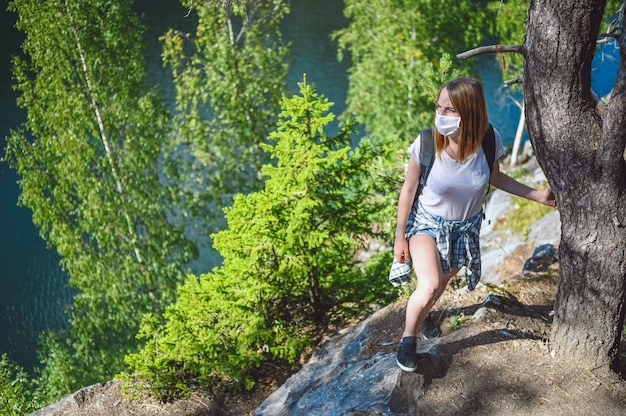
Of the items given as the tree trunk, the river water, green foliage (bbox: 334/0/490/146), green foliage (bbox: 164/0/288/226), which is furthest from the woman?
green foliage (bbox: 334/0/490/146)

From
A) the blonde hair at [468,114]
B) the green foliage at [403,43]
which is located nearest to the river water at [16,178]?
the green foliage at [403,43]

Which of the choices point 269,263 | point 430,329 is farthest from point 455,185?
point 269,263

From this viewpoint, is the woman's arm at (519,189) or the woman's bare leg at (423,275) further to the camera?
the woman's arm at (519,189)

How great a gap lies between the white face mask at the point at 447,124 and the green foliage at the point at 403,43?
474 inches

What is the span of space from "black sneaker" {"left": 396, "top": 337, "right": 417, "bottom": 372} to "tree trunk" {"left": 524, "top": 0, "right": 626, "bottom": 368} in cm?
93

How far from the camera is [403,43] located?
16219 mm

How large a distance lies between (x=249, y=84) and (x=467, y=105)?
11234 millimetres

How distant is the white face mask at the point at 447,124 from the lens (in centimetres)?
317

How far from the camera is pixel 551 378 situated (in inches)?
139

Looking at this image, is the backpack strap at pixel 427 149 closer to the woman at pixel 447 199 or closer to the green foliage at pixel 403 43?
the woman at pixel 447 199

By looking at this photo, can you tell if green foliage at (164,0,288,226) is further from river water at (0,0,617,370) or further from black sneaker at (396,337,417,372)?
black sneaker at (396,337,417,372)

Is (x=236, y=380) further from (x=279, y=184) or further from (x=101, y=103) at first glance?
(x=101, y=103)

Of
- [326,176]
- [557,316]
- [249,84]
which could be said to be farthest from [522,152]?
[557,316]

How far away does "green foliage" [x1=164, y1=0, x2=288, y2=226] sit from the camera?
1357cm
